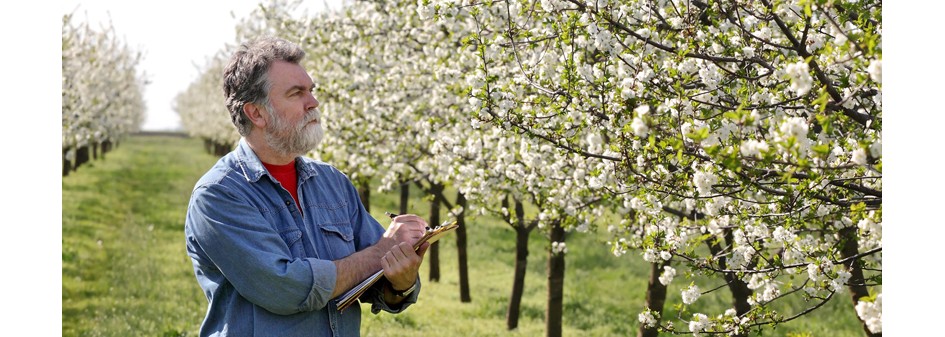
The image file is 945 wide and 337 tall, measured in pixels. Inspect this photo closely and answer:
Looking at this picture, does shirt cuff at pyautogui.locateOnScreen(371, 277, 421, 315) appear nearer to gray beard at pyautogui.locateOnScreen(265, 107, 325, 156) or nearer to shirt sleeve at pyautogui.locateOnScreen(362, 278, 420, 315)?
shirt sleeve at pyautogui.locateOnScreen(362, 278, 420, 315)

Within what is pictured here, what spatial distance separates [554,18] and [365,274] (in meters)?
3.31

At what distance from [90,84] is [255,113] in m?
30.5

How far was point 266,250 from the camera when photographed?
3.75 m

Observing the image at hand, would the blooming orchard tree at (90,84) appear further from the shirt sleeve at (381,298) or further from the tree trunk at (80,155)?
the shirt sleeve at (381,298)

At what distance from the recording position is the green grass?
12.3 metres

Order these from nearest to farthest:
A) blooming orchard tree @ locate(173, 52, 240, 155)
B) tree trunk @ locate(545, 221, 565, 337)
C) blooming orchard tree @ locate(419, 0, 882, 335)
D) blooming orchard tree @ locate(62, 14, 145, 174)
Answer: blooming orchard tree @ locate(419, 0, 882, 335) < tree trunk @ locate(545, 221, 565, 337) < blooming orchard tree @ locate(62, 14, 145, 174) < blooming orchard tree @ locate(173, 52, 240, 155)

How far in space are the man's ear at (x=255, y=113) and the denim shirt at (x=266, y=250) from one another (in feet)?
0.46

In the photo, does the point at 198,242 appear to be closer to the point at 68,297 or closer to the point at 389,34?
the point at 389,34

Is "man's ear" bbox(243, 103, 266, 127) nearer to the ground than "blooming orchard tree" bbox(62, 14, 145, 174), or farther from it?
nearer to the ground

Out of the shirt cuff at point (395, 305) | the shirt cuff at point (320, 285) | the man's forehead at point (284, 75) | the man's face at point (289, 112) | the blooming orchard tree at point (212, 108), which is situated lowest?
the shirt cuff at point (395, 305)

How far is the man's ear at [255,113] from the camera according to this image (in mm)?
4090

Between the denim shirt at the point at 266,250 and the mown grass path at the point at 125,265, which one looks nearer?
the denim shirt at the point at 266,250

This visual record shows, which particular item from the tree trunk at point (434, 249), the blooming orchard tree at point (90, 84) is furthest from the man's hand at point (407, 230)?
the blooming orchard tree at point (90, 84)

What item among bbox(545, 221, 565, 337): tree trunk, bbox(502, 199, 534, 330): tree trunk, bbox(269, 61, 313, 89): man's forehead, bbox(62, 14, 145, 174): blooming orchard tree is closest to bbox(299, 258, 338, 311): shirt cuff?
bbox(269, 61, 313, 89): man's forehead
